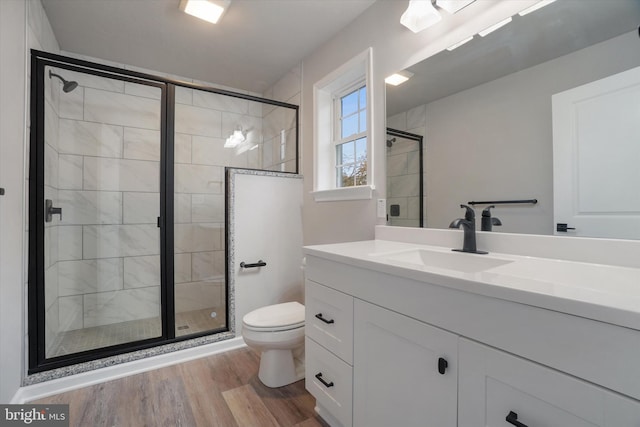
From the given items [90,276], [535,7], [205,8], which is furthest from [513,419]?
[90,276]

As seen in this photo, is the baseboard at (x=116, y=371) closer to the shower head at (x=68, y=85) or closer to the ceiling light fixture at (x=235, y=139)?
the ceiling light fixture at (x=235, y=139)

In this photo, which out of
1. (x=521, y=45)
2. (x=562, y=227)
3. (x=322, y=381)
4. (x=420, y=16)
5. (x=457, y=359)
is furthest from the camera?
(x=420, y=16)

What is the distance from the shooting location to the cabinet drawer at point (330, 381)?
3.99 feet

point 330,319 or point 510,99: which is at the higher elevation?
point 510,99

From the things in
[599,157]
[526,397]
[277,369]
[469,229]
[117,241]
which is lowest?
[277,369]

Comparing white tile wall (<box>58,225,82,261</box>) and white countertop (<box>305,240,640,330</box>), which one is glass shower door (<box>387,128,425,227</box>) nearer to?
white countertop (<box>305,240,640,330</box>)

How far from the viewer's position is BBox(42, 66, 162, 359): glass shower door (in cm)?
214

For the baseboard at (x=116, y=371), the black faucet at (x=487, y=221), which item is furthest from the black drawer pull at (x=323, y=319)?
the baseboard at (x=116, y=371)

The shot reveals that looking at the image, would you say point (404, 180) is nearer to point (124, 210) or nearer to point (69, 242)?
point (124, 210)

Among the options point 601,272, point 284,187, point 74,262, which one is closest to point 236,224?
point 284,187

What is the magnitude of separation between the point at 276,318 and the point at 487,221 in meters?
1.31

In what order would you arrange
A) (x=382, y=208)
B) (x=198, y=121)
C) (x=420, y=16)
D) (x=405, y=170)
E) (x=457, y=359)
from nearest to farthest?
1. (x=457, y=359)
2. (x=420, y=16)
3. (x=405, y=170)
4. (x=382, y=208)
5. (x=198, y=121)

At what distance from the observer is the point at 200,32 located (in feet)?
7.38

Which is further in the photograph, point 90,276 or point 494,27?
point 90,276
